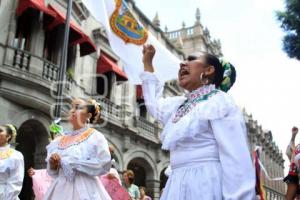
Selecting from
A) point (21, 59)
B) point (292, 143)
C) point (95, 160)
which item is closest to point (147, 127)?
point (21, 59)

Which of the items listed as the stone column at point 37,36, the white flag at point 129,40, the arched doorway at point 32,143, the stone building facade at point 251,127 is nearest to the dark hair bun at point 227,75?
the white flag at point 129,40

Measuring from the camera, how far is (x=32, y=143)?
13305 millimetres

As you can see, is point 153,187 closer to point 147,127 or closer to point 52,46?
point 147,127

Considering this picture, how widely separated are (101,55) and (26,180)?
19.1ft

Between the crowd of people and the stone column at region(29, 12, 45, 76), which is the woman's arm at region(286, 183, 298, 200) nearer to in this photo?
the crowd of people

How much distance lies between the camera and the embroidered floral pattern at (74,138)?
4184 millimetres

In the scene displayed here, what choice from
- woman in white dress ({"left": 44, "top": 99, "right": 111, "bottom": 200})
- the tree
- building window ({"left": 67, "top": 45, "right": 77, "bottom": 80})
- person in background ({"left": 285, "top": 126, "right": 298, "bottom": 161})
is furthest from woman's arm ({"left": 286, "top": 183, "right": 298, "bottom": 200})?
building window ({"left": 67, "top": 45, "right": 77, "bottom": 80})

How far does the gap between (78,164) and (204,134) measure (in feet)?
6.31

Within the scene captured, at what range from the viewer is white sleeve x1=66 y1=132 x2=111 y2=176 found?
3.93 metres

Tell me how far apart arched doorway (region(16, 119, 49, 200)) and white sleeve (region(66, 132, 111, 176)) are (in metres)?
7.32

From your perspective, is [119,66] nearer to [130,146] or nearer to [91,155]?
[130,146]

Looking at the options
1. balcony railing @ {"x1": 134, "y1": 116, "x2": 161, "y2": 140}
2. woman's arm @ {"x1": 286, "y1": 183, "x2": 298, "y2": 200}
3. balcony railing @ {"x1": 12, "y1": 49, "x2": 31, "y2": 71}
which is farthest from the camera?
balcony railing @ {"x1": 134, "y1": 116, "x2": 161, "y2": 140}

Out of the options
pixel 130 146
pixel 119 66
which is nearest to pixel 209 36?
pixel 119 66

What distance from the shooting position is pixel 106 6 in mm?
6398
